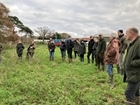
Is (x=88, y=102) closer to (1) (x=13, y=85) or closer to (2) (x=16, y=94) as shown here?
(2) (x=16, y=94)

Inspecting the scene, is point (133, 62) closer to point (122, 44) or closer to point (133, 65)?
point (133, 65)

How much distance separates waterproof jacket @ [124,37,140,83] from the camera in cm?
564

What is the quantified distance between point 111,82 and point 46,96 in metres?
3.05

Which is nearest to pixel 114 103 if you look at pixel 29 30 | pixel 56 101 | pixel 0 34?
pixel 56 101

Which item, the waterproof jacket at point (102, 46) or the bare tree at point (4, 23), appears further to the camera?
the bare tree at point (4, 23)

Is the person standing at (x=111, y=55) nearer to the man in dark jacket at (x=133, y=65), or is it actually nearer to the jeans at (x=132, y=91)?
the man in dark jacket at (x=133, y=65)

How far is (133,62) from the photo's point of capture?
5.65 metres

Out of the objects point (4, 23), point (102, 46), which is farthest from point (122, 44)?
point (4, 23)

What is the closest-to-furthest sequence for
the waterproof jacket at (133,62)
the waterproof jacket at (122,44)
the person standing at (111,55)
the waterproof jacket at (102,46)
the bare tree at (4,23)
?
1. the waterproof jacket at (133,62)
2. the person standing at (111,55)
3. the waterproof jacket at (122,44)
4. the waterproof jacket at (102,46)
5. the bare tree at (4,23)

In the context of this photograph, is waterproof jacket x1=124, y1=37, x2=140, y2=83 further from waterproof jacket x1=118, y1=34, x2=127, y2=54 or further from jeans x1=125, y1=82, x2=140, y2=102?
waterproof jacket x1=118, y1=34, x2=127, y2=54

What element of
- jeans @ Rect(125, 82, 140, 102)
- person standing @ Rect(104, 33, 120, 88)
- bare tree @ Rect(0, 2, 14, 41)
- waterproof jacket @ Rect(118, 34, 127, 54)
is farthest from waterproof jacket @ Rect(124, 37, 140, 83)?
bare tree @ Rect(0, 2, 14, 41)

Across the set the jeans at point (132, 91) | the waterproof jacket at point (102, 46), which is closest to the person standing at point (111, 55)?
the waterproof jacket at point (102, 46)

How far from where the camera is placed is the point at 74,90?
8688 millimetres

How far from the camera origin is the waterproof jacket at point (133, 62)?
222 inches
